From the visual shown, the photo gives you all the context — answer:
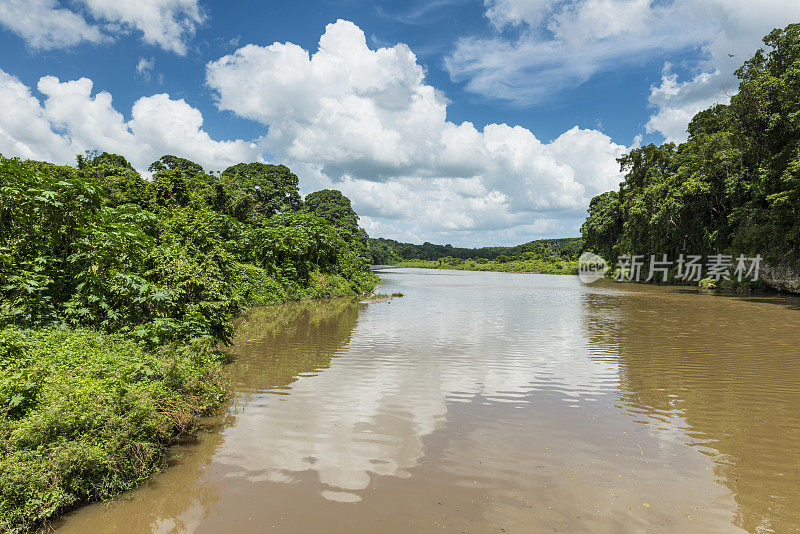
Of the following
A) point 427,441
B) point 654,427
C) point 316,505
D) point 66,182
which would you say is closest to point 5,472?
point 316,505

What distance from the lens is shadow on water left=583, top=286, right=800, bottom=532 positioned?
18.9ft

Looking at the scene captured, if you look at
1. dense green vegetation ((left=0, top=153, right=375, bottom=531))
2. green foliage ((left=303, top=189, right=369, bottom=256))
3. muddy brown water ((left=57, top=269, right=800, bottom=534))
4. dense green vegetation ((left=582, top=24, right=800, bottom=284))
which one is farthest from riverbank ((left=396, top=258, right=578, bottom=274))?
dense green vegetation ((left=0, top=153, right=375, bottom=531))

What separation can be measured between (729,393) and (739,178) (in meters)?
39.6

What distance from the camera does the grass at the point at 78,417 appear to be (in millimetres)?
4535

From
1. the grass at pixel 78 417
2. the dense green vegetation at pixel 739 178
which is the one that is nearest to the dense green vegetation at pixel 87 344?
the grass at pixel 78 417

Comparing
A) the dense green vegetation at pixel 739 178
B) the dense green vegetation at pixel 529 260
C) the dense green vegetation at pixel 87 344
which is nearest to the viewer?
the dense green vegetation at pixel 87 344

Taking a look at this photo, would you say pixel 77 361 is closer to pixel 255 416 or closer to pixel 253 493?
pixel 255 416

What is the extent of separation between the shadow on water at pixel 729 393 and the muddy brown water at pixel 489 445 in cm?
4

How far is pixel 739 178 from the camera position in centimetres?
3875

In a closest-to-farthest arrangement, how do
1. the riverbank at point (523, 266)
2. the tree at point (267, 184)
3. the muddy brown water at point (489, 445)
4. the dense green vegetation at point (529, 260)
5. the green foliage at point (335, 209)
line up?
1. the muddy brown water at point (489, 445)
2. the tree at point (267, 184)
3. the green foliage at point (335, 209)
4. the riverbank at point (523, 266)
5. the dense green vegetation at point (529, 260)

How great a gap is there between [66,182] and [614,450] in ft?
40.0

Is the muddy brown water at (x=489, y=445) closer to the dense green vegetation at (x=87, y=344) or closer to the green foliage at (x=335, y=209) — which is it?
the dense green vegetation at (x=87, y=344)

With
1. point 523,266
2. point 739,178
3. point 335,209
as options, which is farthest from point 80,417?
point 523,266

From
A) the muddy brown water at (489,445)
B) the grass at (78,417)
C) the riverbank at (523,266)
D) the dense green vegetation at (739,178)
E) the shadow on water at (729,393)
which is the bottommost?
the muddy brown water at (489,445)
